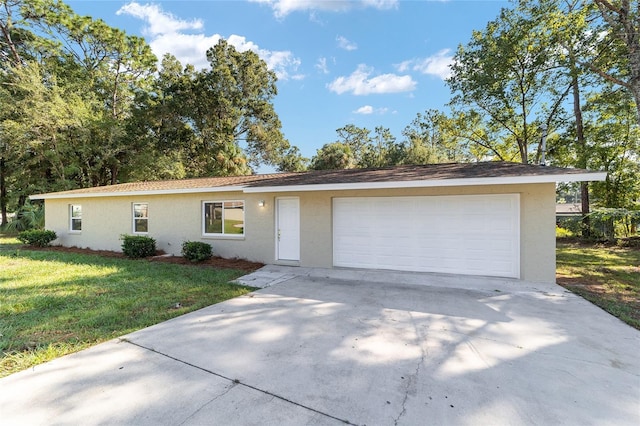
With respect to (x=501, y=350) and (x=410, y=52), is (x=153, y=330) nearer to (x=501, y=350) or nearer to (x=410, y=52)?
(x=501, y=350)

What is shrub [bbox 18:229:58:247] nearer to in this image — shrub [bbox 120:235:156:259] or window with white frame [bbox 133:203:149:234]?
window with white frame [bbox 133:203:149:234]

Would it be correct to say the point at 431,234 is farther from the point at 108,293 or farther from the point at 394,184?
the point at 108,293

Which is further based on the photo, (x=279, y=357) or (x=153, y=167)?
(x=153, y=167)

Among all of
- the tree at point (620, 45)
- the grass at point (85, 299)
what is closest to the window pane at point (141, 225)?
the grass at point (85, 299)

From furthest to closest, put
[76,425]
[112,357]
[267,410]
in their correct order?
[112,357] < [267,410] < [76,425]

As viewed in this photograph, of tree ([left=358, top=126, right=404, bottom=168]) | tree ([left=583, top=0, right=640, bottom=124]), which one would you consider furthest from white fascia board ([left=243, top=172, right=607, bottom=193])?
tree ([left=358, top=126, right=404, bottom=168])

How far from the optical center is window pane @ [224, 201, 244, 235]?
9328 mm


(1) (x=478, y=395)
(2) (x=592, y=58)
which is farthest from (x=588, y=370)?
(2) (x=592, y=58)

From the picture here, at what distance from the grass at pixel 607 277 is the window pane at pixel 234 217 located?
28.5ft

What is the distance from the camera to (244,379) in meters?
2.79

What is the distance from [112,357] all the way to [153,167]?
68.3 ft

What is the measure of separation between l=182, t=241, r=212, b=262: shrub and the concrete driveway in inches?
177

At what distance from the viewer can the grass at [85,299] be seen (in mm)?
3604

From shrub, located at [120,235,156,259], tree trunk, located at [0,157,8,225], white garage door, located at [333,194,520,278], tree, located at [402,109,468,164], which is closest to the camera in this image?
white garage door, located at [333,194,520,278]
